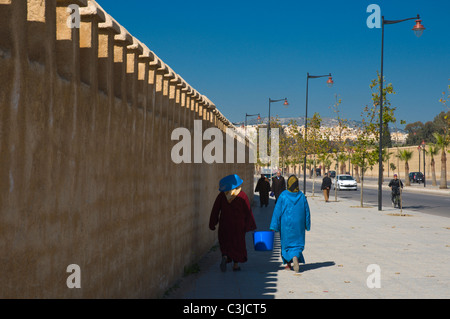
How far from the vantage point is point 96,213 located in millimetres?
5000

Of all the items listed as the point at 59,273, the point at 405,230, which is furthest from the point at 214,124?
the point at 59,273

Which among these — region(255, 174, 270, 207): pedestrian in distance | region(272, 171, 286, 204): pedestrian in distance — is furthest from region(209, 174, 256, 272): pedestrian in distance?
region(255, 174, 270, 207): pedestrian in distance

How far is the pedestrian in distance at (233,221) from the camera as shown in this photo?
32.9 feet

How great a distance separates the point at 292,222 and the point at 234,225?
0.99m

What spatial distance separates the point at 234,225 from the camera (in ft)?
33.0

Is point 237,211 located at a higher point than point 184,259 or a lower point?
higher

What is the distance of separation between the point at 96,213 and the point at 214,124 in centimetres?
917

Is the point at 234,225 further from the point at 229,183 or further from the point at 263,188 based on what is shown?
the point at 263,188

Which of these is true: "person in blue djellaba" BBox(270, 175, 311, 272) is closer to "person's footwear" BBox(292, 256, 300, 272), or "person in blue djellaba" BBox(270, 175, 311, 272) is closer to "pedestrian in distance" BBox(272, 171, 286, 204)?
"person's footwear" BBox(292, 256, 300, 272)

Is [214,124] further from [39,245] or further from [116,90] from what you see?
[39,245]

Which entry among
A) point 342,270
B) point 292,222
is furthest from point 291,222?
point 342,270

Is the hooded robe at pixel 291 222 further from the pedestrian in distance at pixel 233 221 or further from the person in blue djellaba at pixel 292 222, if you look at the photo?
the pedestrian in distance at pixel 233 221

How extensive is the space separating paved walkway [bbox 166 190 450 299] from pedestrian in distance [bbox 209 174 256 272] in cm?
31
